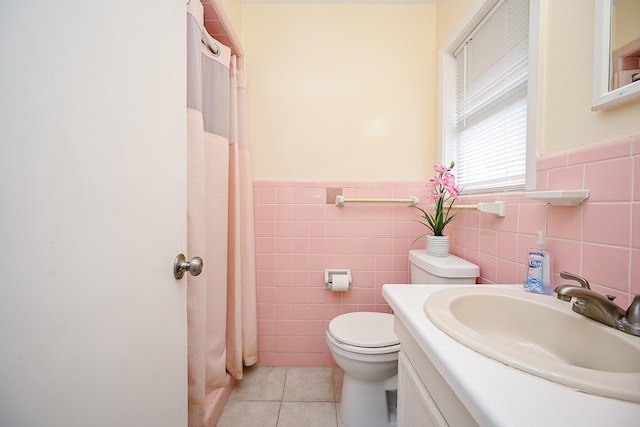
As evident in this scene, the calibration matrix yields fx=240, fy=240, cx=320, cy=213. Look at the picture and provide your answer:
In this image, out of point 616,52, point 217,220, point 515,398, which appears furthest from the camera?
point 217,220

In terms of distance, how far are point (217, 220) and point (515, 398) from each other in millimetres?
1155

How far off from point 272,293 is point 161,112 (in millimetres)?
1261

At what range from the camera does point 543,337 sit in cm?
64

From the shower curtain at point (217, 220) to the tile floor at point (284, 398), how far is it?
0.41 ft

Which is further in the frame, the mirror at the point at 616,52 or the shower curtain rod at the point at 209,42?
the shower curtain rod at the point at 209,42

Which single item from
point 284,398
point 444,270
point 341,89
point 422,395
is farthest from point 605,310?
point 341,89

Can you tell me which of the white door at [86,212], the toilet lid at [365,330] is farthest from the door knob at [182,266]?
the toilet lid at [365,330]

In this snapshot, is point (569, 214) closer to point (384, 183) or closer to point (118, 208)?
point (384, 183)

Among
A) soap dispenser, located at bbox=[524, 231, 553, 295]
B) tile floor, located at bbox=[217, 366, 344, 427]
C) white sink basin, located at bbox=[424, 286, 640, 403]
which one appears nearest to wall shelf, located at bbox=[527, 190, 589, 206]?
soap dispenser, located at bbox=[524, 231, 553, 295]

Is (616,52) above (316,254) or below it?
above

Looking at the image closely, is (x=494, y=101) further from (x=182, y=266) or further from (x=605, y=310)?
(x=182, y=266)

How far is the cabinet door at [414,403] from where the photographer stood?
0.53 metres

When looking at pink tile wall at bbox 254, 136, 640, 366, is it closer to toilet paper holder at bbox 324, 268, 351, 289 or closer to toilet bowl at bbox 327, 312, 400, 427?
toilet paper holder at bbox 324, 268, 351, 289

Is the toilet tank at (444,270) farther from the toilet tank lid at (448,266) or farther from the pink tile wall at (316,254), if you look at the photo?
the pink tile wall at (316,254)
